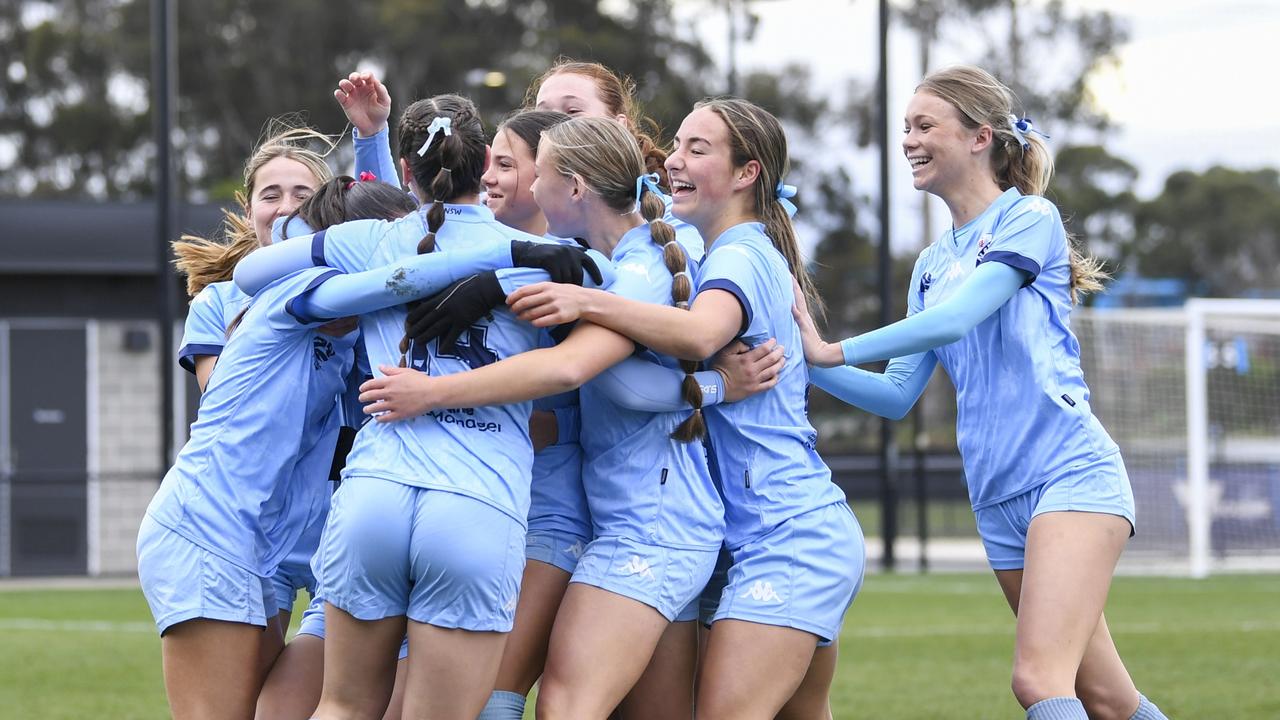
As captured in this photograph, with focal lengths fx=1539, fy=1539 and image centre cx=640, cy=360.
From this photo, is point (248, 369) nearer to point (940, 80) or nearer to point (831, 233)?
point (940, 80)

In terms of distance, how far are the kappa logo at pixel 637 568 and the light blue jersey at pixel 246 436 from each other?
0.97 m

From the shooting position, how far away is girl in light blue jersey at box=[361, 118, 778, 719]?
3.67 metres

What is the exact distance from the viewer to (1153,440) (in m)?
20.2

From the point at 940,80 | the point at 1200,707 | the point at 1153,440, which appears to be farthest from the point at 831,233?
the point at 940,80

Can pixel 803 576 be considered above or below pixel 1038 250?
below

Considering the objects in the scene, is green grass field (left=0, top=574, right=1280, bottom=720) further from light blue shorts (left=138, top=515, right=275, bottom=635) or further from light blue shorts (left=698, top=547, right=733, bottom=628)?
light blue shorts (left=138, top=515, right=275, bottom=635)

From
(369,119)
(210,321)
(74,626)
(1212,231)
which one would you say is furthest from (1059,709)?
(1212,231)

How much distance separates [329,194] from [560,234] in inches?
26.0

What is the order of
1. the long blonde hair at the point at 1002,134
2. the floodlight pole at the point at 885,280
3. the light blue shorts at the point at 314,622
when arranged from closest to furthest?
the light blue shorts at the point at 314,622, the long blonde hair at the point at 1002,134, the floodlight pole at the point at 885,280

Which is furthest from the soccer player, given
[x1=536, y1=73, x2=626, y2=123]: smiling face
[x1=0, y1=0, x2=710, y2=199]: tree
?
[x1=0, y1=0, x2=710, y2=199]: tree

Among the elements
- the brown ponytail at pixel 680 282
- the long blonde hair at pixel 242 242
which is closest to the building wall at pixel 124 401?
the long blonde hair at pixel 242 242

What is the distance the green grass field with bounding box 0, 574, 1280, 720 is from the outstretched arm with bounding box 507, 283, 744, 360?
4279 mm

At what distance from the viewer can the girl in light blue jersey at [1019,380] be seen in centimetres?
413

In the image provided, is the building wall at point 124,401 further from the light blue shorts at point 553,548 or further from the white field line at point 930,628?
the light blue shorts at point 553,548
